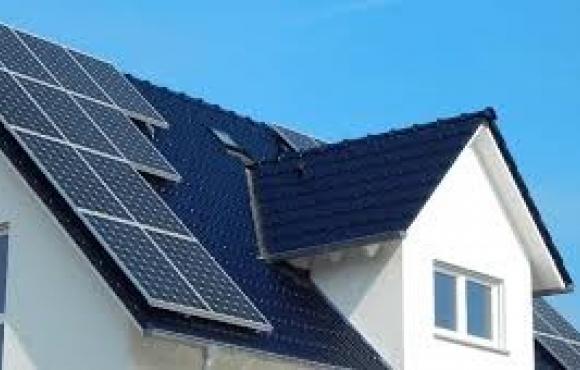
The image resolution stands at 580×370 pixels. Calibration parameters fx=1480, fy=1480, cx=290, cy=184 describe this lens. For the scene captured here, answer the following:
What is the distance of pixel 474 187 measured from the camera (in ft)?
72.6

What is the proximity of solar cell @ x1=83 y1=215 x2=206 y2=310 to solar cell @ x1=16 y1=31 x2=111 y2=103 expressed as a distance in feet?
13.3

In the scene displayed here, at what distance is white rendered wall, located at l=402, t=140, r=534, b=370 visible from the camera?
2020cm

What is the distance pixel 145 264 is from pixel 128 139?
3.87m

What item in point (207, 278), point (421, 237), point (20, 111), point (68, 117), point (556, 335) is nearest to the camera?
point (207, 278)

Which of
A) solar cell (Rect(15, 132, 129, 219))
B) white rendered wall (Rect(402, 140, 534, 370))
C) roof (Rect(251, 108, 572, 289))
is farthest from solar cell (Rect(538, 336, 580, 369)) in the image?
solar cell (Rect(15, 132, 129, 219))

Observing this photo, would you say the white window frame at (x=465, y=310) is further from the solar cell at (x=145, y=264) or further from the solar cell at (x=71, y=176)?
the solar cell at (x=71, y=176)

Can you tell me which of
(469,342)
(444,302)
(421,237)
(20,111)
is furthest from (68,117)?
(469,342)

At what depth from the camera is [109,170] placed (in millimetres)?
19047

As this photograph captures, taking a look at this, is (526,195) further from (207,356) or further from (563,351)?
(207,356)

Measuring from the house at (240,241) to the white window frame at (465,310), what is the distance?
0.03 m

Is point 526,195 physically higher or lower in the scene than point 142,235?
higher

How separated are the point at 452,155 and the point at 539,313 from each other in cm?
589

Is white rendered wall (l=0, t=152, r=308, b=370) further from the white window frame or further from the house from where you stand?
the white window frame

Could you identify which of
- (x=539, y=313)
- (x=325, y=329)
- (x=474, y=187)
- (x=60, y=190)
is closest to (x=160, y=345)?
(x=60, y=190)
